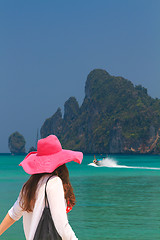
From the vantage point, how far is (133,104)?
180875 millimetres

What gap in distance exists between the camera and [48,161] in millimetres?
2424

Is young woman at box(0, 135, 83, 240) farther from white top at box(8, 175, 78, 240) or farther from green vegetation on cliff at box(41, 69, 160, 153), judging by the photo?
green vegetation on cliff at box(41, 69, 160, 153)

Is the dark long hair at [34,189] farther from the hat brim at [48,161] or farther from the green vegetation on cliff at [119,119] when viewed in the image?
the green vegetation on cliff at [119,119]

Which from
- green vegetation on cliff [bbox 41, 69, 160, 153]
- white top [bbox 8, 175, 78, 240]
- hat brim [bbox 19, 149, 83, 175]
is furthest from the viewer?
green vegetation on cliff [bbox 41, 69, 160, 153]

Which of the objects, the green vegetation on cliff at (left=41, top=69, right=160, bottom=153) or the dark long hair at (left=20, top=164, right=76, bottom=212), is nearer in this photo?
the dark long hair at (left=20, top=164, right=76, bottom=212)

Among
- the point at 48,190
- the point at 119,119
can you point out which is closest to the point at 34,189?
the point at 48,190

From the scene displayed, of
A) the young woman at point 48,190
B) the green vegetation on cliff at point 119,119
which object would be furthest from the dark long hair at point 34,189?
the green vegetation on cliff at point 119,119

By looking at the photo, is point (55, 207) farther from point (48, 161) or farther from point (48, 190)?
point (48, 161)

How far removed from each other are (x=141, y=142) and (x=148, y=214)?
152 m

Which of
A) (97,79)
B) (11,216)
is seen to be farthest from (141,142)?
(11,216)

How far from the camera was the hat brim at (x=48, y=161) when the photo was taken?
2.38 metres

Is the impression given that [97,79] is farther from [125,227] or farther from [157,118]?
[125,227]

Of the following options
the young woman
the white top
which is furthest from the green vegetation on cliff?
the white top

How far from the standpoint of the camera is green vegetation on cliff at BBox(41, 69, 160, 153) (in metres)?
164
